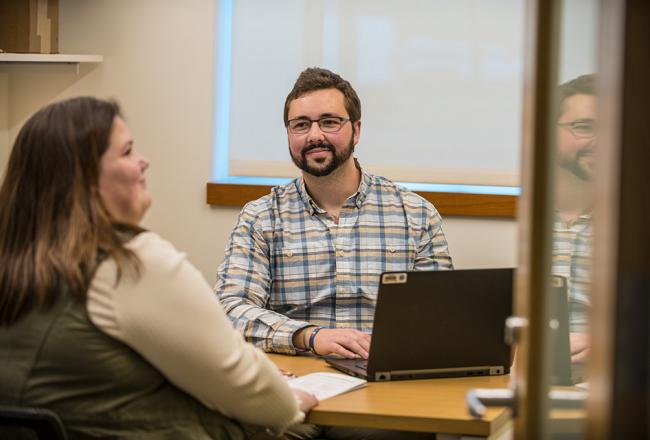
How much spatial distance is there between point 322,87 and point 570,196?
207cm

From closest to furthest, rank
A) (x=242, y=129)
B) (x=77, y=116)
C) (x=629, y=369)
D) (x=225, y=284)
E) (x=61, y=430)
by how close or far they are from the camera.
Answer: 1. (x=629, y=369)
2. (x=61, y=430)
3. (x=77, y=116)
4. (x=225, y=284)
5. (x=242, y=129)

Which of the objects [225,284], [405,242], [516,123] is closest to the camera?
[225,284]

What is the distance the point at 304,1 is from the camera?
3.43 metres

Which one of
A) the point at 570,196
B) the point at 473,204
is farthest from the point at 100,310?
the point at 473,204

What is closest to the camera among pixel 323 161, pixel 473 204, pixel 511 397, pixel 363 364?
pixel 511 397

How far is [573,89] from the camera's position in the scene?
2.78 ft

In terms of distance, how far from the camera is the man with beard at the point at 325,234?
265 centimetres

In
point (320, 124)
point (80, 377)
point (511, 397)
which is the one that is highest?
point (320, 124)

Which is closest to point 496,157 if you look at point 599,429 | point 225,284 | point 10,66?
point 225,284

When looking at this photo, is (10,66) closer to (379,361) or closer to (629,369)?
(379,361)

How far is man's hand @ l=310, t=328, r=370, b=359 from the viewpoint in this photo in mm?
2201

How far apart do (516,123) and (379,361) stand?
1495 millimetres

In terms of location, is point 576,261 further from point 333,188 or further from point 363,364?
point 333,188

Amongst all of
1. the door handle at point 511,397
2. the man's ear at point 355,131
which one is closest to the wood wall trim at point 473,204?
the man's ear at point 355,131
